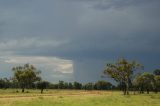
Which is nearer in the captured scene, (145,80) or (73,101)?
(73,101)

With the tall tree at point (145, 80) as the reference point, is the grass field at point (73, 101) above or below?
below

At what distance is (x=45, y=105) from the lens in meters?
42.7

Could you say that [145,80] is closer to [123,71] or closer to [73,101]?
[123,71]

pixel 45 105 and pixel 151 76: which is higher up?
pixel 151 76

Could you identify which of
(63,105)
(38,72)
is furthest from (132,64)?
(63,105)

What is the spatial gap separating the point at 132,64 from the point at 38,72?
42.0 meters

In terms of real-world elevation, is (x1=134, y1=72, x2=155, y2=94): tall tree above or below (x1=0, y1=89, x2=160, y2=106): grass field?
above

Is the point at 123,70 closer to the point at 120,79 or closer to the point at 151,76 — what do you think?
the point at 120,79

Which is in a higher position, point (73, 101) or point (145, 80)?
point (145, 80)

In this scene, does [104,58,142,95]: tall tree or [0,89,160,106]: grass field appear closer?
[0,89,160,106]: grass field

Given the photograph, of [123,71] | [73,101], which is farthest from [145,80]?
[73,101]

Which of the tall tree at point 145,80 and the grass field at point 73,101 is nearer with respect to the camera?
the grass field at point 73,101

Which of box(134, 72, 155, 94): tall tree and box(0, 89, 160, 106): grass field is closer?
box(0, 89, 160, 106): grass field

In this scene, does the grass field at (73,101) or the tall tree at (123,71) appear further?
the tall tree at (123,71)
